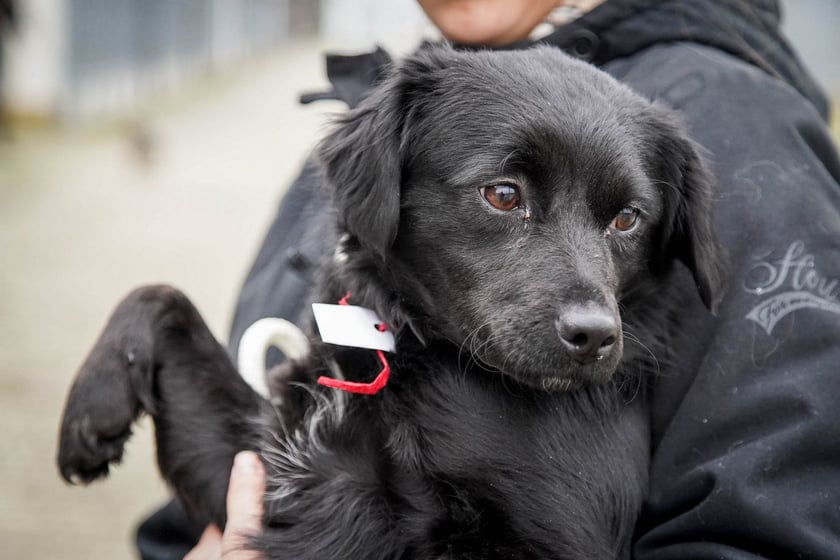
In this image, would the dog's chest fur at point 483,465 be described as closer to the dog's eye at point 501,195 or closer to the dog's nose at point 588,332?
the dog's nose at point 588,332

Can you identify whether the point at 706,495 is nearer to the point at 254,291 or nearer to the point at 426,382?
the point at 426,382

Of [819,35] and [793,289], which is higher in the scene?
[793,289]

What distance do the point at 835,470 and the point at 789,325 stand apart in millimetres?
295

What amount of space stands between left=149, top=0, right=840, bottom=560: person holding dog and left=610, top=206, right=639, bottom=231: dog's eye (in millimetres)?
191

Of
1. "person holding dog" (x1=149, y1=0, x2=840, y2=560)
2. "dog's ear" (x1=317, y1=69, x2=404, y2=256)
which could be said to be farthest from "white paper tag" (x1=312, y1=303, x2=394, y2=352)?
"person holding dog" (x1=149, y1=0, x2=840, y2=560)

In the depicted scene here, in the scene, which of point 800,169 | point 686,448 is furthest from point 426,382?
point 800,169

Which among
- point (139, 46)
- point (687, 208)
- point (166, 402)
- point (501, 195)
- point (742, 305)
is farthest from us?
point (139, 46)

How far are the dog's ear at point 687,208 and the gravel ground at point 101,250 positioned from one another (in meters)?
0.86

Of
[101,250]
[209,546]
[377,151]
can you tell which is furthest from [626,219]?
[101,250]

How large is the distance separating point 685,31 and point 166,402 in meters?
1.55

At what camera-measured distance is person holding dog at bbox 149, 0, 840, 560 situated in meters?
1.94

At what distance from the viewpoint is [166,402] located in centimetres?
244

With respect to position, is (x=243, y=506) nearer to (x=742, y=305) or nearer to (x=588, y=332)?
(x=588, y=332)

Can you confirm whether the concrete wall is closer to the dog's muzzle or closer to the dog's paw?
the dog's muzzle
